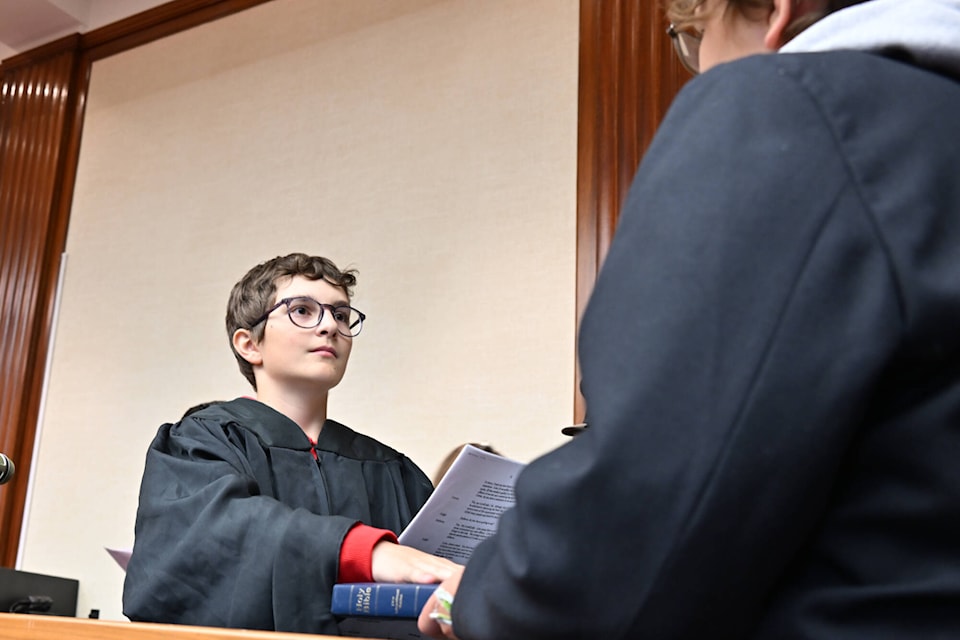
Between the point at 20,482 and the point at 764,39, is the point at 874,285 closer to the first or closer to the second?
the point at 764,39

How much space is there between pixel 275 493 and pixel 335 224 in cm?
224

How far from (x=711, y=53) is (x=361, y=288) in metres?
3.33

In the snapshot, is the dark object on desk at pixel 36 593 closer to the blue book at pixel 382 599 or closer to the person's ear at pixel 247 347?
the person's ear at pixel 247 347

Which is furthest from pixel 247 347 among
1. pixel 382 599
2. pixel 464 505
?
pixel 382 599

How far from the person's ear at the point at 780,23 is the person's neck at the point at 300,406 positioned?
1.77 m

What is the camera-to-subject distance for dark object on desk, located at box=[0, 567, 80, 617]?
12.3ft

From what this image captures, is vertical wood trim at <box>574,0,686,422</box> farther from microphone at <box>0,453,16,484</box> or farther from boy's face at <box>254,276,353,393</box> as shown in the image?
microphone at <box>0,453,16,484</box>

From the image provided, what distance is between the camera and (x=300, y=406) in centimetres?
255

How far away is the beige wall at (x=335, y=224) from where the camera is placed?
392cm

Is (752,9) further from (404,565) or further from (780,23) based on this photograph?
(404,565)

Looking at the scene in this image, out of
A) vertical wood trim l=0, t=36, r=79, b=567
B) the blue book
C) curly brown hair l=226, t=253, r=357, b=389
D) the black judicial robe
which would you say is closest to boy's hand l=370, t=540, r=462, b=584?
the black judicial robe

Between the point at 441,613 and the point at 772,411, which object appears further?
the point at 441,613

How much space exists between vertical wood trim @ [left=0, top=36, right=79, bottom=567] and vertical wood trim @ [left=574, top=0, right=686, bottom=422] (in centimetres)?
278

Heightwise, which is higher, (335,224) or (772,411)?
(335,224)
